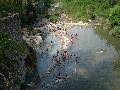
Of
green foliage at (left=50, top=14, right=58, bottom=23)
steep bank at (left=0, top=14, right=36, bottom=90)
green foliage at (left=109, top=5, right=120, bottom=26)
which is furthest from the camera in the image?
green foliage at (left=50, top=14, right=58, bottom=23)

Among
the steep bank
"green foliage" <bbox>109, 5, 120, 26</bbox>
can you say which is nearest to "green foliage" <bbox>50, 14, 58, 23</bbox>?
"green foliage" <bbox>109, 5, 120, 26</bbox>

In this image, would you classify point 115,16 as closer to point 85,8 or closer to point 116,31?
point 116,31

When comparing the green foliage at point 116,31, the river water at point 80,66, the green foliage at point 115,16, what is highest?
the green foliage at point 115,16

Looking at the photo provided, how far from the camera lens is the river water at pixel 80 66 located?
36.1 metres

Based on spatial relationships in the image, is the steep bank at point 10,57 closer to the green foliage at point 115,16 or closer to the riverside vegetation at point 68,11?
the riverside vegetation at point 68,11

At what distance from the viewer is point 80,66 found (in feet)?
137

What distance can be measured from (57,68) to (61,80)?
4668mm

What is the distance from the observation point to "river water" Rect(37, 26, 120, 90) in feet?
119

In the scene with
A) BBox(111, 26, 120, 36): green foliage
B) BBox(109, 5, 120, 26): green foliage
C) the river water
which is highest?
BBox(109, 5, 120, 26): green foliage

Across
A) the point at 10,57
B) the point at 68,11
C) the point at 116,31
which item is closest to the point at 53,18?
the point at 68,11

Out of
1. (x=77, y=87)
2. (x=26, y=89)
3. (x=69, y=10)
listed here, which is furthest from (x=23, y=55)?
(x=69, y=10)

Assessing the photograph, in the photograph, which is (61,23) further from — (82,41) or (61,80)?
(61,80)

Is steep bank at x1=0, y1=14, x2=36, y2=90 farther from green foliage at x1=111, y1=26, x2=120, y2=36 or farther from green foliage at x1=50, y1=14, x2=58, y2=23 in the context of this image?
green foliage at x1=50, y1=14, x2=58, y2=23

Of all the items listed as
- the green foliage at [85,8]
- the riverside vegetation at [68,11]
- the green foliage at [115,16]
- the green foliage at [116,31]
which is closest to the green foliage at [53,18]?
the riverside vegetation at [68,11]
